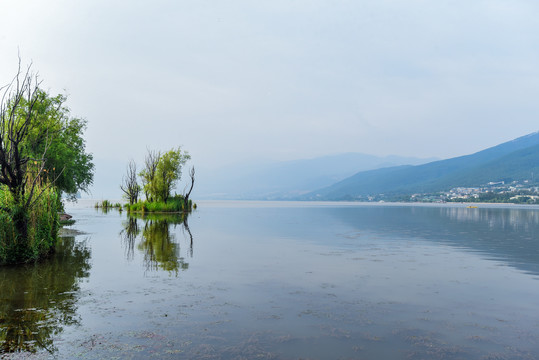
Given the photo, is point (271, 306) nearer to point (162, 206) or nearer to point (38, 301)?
point (38, 301)

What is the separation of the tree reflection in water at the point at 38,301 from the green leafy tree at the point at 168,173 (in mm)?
55442

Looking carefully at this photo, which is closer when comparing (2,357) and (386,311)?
(2,357)

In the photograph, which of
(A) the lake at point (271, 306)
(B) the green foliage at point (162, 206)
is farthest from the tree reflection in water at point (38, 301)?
Result: (B) the green foliage at point (162, 206)

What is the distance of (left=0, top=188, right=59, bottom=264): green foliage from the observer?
16109 mm

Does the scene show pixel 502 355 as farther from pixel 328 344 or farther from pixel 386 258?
pixel 386 258

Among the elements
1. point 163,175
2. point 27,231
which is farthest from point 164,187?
point 27,231

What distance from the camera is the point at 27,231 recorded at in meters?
16.8

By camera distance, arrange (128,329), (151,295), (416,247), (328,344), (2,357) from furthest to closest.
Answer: (416,247) → (151,295) → (128,329) → (328,344) → (2,357)

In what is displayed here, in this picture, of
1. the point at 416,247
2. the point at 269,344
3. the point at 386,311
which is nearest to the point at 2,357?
the point at 269,344

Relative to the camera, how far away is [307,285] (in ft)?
43.5

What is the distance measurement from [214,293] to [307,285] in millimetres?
3139

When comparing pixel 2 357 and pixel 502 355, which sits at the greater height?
pixel 2 357

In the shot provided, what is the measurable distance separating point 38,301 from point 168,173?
65.3m

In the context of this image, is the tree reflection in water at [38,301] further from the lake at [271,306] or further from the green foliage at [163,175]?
the green foliage at [163,175]
